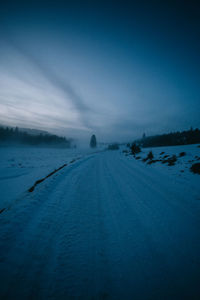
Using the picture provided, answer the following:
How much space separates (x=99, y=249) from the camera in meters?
2.25

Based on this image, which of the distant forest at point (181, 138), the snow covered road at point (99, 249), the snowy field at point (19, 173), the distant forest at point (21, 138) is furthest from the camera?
the distant forest at point (21, 138)

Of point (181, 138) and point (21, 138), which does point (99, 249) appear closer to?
point (181, 138)

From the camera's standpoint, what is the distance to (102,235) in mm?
2611

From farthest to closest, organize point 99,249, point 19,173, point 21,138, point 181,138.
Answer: point 21,138 < point 181,138 < point 19,173 < point 99,249

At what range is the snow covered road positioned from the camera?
1613 mm

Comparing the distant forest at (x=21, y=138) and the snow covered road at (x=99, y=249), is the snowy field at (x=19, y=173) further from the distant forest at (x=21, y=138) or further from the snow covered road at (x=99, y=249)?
the distant forest at (x=21, y=138)

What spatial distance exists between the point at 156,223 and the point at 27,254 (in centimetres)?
343

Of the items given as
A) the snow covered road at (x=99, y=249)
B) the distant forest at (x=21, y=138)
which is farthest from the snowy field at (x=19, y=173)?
the distant forest at (x=21, y=138)

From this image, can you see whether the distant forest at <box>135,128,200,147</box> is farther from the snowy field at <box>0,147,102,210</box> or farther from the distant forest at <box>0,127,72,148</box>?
the distant forest at <box>0,127,72,148</box>

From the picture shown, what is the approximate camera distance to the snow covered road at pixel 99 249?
1613 millimetres

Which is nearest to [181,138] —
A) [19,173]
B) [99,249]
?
→ [99,249]

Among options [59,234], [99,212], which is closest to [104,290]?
[59,234]

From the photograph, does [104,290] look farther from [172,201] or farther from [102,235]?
[172,201]

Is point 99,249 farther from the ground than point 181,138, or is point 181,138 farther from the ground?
point 181,138
